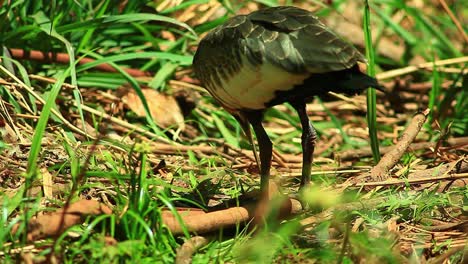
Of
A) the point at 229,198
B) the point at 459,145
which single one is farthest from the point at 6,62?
the point at 459,145

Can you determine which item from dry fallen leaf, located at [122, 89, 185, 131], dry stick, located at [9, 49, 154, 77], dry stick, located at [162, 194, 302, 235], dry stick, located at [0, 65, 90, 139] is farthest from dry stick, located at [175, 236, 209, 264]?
dry stick, located at [9, 49, 154, 77]

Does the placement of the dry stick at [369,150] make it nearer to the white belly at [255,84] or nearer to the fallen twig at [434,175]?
the fallen twig at [434,175]

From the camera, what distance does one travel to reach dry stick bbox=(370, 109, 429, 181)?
12.6 ft

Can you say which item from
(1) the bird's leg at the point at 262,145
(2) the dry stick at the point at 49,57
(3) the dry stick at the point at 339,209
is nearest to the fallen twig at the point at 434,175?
(3) the dry stick at the point at 339,209

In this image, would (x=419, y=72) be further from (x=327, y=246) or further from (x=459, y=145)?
(x=327, y=246)

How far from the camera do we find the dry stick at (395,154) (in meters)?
3.83

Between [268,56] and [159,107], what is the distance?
1833 millimetres

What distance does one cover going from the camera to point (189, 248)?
2955 mm

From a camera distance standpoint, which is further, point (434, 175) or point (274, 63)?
point (434, 175)

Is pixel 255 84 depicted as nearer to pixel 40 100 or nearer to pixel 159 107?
pixel 40 100

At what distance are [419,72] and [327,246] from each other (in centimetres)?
296

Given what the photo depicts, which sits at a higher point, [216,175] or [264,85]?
[264,85]

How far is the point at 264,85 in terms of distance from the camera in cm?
318

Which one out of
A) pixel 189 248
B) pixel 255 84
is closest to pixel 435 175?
pixel 255 84
